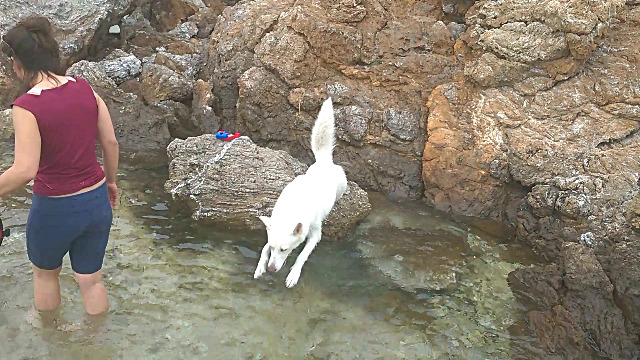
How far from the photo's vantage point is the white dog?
206 inches

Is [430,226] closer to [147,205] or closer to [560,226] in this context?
[560,226]

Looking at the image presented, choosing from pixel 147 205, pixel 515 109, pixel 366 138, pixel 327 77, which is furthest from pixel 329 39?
pixel 147 205

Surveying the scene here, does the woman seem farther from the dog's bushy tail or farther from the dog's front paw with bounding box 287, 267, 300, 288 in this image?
the dog's bushy tail

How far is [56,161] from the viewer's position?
3.61 meters

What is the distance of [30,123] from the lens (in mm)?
3318

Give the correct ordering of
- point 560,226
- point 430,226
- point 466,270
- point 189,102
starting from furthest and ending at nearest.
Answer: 1. point 189,102
2. point 430,226
3. point 560,226
4. point 466,270

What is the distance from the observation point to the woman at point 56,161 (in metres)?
3.35

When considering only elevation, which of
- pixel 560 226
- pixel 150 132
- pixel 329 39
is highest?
pixel 329 39

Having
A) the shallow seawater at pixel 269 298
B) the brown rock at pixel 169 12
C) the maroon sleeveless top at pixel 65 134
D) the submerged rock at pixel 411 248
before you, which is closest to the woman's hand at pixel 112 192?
the maroon sleeveless top at pixel 65 134

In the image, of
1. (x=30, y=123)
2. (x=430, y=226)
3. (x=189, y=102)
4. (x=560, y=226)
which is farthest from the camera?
(x=189, y=102)

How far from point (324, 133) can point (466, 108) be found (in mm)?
2974

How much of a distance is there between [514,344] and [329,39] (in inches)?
229

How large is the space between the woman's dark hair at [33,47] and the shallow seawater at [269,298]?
242cm

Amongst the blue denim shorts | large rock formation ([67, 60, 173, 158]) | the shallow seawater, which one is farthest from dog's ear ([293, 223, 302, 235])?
large rock formation ([67, 60, 173, 158])
